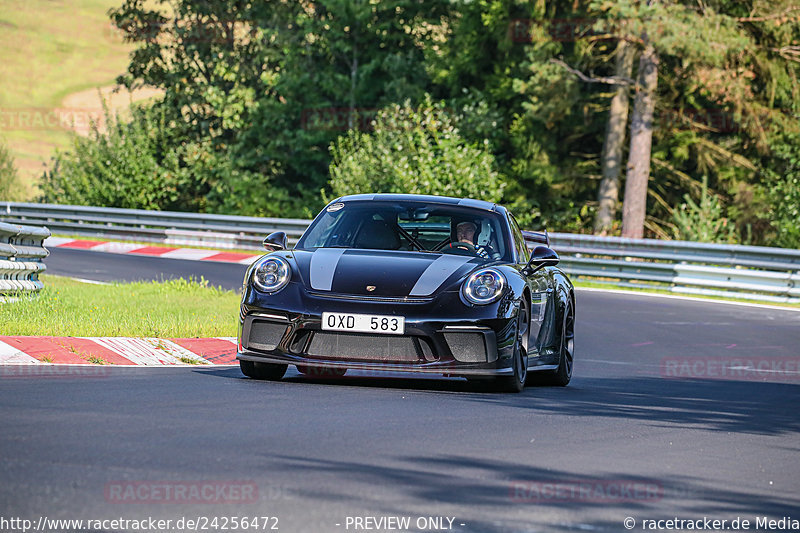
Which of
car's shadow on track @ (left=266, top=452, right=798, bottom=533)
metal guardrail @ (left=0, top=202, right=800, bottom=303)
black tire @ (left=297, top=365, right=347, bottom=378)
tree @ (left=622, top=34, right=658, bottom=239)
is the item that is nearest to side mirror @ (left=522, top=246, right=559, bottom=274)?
black tire @ (left=297, top=365, right=347, bottom=378)

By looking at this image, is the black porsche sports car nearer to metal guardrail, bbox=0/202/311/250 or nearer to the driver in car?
the driver in car

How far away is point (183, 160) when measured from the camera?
45.3m

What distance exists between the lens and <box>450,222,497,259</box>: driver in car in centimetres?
993

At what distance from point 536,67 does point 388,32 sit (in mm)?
9313

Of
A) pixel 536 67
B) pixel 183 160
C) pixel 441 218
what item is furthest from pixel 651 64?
pixel 441 218

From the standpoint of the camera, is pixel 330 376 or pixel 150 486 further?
pixel 330 376

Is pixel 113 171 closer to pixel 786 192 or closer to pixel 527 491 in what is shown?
pixel 786 192

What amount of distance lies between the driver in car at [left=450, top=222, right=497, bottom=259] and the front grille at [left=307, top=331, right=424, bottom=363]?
1.52 meters

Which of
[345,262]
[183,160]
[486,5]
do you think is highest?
[486,5]

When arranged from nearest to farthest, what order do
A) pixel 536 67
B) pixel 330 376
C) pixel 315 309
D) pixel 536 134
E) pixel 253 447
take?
1. pixel 253 447
2. pixel 315 309
3. pixel 330 376
4. pixel 536 67
5. pixel 536 134

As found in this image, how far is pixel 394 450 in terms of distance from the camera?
20.7 ft

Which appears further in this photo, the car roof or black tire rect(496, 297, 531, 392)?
the car roof

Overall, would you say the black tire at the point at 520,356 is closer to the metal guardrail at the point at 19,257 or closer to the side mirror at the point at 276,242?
the side mirror at the point at 276,242

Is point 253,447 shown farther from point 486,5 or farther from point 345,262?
point 486,5
